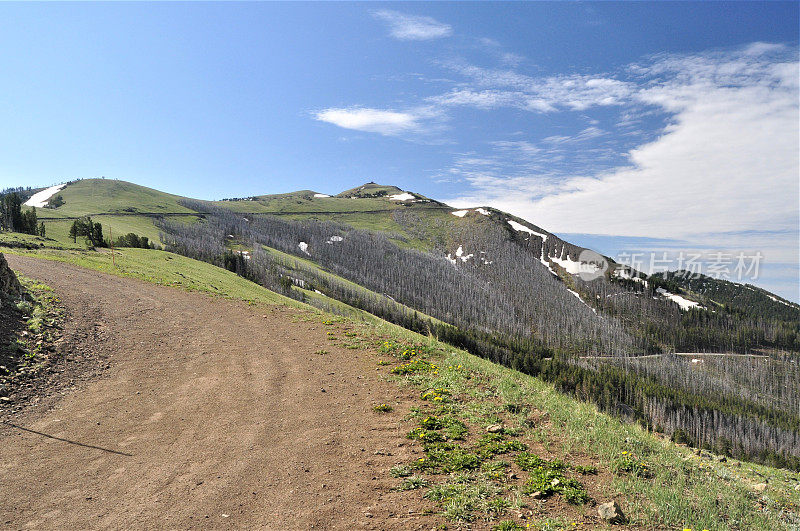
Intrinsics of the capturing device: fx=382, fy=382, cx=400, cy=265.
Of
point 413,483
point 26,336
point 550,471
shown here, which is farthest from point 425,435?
point 26,336

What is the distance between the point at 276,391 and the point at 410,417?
5380mm

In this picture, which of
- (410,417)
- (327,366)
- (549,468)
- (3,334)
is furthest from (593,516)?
(3,334)

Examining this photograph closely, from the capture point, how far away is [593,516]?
6.97 meters

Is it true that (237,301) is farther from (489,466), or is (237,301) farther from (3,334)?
(489,466)

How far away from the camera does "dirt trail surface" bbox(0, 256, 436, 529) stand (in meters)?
7.43

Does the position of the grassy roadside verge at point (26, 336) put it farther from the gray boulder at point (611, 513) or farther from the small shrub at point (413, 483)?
the gray boulder at point (611, 513)

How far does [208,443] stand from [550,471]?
861 cm

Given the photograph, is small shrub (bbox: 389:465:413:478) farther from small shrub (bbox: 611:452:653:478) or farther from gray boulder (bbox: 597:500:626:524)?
small shrub (bbox: 611:452:653:478)

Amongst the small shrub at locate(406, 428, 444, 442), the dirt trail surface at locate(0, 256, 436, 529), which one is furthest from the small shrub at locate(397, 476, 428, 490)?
the small shrub at locate(406, 428, 444, 442)

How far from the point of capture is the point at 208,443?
1024 cm

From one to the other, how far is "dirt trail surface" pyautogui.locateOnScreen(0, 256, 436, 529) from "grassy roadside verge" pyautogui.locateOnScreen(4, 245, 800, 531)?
3.15 feet

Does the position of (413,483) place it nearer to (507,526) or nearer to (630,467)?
(507,526)

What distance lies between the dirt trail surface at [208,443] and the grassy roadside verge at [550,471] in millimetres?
959

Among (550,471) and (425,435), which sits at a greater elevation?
(550,471)
